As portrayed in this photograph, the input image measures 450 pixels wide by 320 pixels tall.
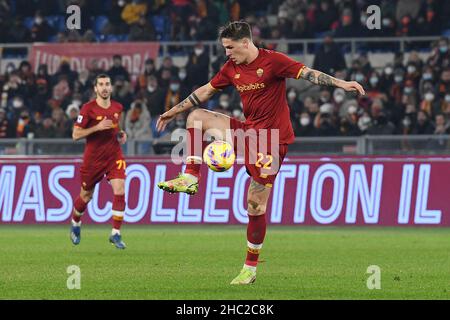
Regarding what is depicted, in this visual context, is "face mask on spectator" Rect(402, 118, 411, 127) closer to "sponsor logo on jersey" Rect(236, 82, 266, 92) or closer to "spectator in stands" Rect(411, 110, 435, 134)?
"spectator in stands" Rect(411, 110, 435, 134)

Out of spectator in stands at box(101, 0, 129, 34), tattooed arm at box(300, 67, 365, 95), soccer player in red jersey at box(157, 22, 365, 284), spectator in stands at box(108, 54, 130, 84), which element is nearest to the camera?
tattooed arm at box(300, 67, 365, 95)

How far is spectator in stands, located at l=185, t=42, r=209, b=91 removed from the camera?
2753cm

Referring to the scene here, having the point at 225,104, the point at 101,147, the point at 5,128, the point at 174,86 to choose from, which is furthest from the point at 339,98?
the point at 101,147

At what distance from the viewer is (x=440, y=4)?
28.2 metres

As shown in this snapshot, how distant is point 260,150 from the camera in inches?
488

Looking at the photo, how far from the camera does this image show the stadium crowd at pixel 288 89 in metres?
25.2

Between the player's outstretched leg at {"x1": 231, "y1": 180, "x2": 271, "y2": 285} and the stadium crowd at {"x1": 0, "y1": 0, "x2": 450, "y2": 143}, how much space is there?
40.4 feet

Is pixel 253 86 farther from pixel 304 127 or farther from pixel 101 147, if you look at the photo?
pixel 304 127

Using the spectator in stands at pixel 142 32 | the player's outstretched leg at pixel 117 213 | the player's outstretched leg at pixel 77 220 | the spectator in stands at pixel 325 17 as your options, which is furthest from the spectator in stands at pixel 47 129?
the player's outstretched leg at pixel 117 213

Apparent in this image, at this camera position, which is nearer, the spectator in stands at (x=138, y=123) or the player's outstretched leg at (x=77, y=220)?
the player's outstretched leg at (x=77, y=220)

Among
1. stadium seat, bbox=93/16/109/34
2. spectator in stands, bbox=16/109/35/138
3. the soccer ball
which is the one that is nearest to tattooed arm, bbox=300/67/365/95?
the soccer ball

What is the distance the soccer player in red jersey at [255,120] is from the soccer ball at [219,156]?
10 cm

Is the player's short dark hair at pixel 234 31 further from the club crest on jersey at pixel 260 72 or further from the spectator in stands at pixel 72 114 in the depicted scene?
the spectator in stands at pixel 72 114
